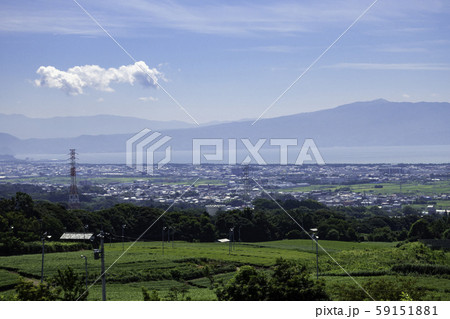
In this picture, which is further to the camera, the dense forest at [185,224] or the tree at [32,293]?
the dense forest at [185,224]

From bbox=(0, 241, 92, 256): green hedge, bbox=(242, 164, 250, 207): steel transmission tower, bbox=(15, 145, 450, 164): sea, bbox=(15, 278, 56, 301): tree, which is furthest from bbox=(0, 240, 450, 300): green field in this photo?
bbox=(15, 145, 450, 164): sea

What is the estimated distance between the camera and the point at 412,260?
16812 millimetres

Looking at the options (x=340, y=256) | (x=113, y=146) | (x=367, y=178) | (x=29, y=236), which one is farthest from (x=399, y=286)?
(x=367, y=178)

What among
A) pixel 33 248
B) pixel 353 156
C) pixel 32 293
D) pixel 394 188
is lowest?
pixel 33 248

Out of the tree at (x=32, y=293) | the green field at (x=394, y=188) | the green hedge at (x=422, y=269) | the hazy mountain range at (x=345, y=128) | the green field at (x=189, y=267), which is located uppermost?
the hazy mountain range at (x=345, y=128)

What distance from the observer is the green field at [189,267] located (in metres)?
13.9

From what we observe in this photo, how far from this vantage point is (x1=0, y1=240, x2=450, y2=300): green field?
13.9 metres

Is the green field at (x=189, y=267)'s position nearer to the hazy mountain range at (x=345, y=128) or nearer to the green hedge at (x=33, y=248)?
the green hedge at (x=33, y=248)

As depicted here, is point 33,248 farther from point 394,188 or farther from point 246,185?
point 394,188

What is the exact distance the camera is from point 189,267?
1775cm

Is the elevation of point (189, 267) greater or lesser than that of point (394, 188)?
lesser

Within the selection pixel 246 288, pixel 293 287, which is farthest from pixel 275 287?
pixel 246 288

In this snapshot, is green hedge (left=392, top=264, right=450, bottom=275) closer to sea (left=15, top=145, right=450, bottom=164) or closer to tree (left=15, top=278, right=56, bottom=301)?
tree (left=15, top=278, right=56, bottom=301)

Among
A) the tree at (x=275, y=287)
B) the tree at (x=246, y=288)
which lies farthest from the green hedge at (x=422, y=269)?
the tree at (x=246, y=288)
